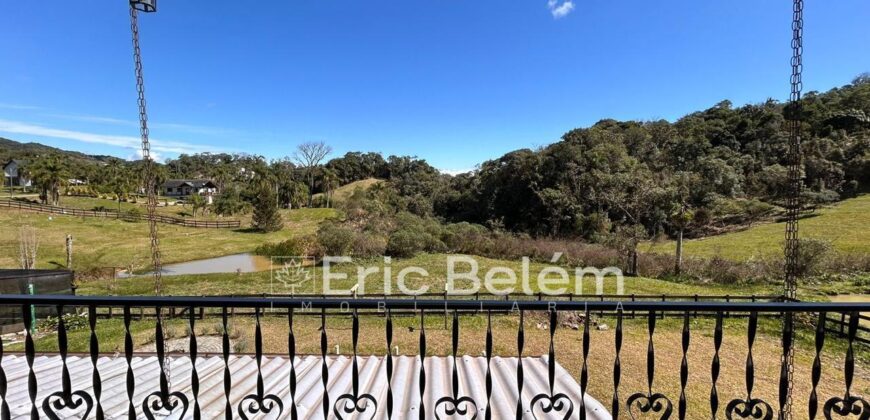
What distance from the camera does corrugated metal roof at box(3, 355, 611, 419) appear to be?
3.24 meters

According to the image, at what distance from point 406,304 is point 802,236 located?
19433 mm

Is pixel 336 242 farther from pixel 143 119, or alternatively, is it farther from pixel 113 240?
pixel 113 240

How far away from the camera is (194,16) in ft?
15.3

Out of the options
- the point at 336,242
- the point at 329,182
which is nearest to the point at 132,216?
the point at 329,182

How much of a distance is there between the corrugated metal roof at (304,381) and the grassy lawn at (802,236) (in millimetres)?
14543

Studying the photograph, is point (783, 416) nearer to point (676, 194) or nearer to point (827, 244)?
point (827, 244)

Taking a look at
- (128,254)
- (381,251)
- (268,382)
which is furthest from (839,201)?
(128,254)

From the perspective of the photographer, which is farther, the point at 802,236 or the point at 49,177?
the point at 49,177

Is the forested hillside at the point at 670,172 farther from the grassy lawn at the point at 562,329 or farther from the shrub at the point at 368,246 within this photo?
the shrub at the point at 368,246

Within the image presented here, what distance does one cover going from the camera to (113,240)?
2112 centimetres

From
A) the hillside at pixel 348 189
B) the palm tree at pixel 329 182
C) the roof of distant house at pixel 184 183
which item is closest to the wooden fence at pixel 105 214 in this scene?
the hillside at pixel 348 189

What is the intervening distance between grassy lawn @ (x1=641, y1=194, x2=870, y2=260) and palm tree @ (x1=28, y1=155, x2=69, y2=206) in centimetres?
3807

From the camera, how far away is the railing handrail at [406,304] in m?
1.34

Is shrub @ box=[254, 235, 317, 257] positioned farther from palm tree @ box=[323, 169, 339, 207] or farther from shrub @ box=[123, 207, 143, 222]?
palm tree @ box=[323, 169, 339, 207]
